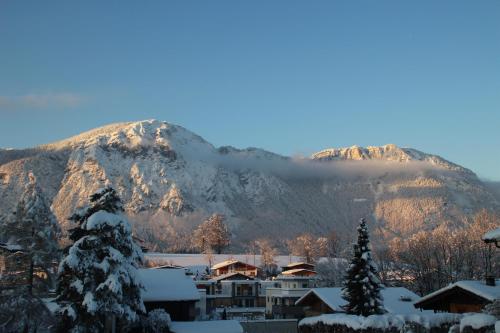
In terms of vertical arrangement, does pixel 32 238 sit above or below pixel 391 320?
above

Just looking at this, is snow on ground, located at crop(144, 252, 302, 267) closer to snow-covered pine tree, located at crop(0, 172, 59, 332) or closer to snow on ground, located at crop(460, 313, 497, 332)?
snow-covered pine tree, located at crop(0, 172, 59, 332)

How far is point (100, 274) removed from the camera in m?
30.3

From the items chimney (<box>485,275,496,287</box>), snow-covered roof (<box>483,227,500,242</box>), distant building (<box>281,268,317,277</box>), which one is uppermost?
snow-covered roof (<box>483,227,500,242</box>)

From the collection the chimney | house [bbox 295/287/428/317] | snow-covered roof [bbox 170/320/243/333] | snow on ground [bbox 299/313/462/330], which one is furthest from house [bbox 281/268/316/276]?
the chimney

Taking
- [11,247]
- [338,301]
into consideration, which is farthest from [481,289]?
[11,247]

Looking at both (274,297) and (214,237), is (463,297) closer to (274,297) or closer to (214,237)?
(274,297)

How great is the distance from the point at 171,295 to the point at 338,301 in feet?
44.2

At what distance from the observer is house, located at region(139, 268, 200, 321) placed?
131ft

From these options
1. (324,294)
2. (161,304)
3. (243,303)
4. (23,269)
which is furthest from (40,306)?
(243,303)

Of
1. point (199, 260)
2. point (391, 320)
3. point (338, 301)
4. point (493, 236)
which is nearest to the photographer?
point (493, 236)

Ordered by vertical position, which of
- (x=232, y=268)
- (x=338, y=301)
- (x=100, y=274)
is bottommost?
(x=338, y=301)

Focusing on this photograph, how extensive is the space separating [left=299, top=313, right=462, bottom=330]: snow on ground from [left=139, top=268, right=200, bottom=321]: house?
1560cm

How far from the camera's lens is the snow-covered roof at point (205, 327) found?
37625mm

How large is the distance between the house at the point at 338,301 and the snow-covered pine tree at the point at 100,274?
61.3 ft
